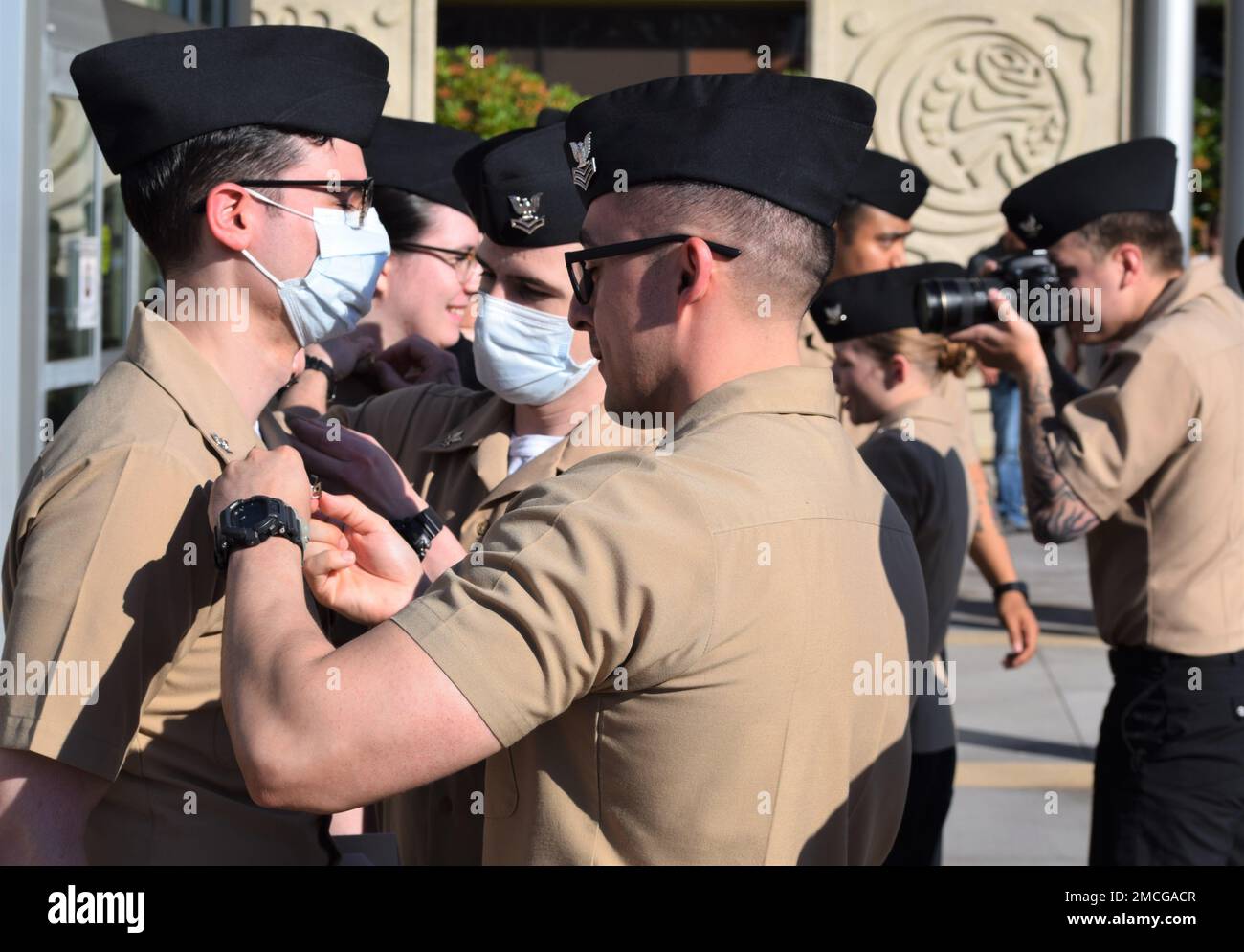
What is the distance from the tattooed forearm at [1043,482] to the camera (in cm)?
356

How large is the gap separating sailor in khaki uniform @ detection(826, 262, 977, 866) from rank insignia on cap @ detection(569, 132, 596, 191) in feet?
6.29

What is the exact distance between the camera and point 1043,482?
367cm

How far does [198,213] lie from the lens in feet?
7.22

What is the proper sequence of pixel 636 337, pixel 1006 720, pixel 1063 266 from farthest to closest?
1. pixel 1006 720
2. pixel 1063 266
3. pixel 636 337

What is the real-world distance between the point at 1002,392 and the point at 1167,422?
27.4 ft

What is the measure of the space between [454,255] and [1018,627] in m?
2.11

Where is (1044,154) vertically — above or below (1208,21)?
below

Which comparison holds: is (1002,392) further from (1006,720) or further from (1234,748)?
(1234,748)

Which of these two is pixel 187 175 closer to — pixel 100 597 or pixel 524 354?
pixel 100 597

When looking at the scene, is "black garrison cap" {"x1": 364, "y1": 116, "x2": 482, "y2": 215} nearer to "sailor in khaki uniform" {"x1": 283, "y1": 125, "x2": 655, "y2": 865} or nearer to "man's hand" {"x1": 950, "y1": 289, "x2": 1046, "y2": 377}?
"sailor in khaki uniform" {"x1": 283, "y1": 125, "x2": 655, "y2": 865}

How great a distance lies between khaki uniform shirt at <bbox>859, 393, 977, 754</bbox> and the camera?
3842 mm

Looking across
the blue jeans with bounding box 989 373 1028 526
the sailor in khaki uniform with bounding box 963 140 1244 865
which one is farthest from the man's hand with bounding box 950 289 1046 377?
the blue jeans with bounding box 989 373 1028 526

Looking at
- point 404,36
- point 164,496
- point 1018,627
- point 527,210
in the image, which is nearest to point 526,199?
point 527,210
